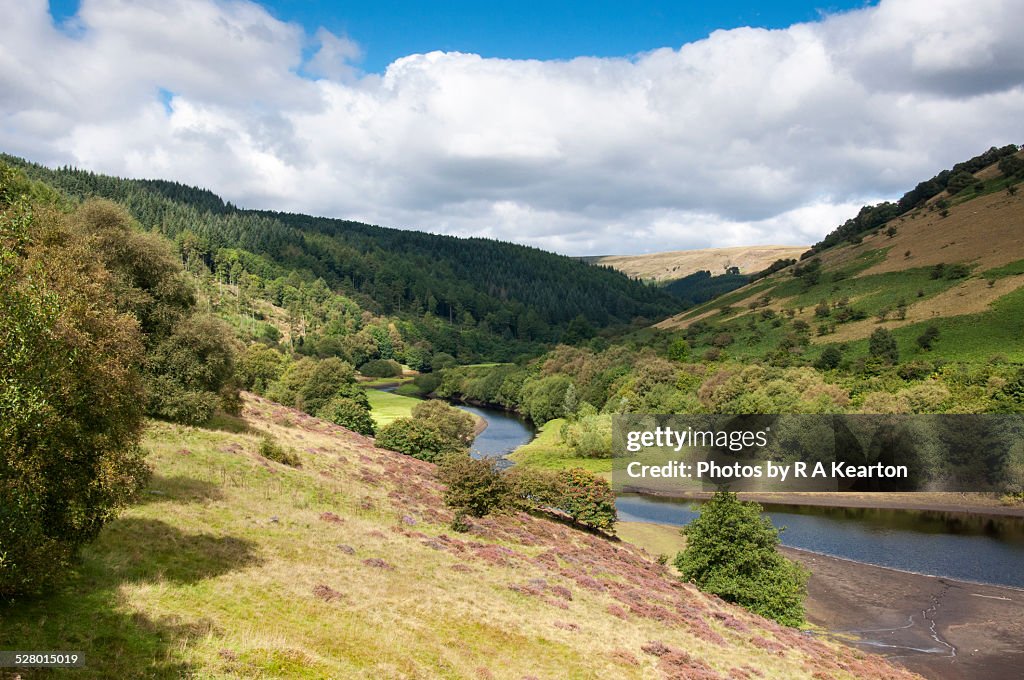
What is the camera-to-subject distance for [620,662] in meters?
30.0

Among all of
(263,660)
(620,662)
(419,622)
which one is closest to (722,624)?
(620,662)

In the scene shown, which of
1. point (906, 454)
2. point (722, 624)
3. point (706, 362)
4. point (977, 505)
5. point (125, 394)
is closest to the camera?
point (125, 394)

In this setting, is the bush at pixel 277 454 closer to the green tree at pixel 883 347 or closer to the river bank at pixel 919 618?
the river bank at pixel 919 618

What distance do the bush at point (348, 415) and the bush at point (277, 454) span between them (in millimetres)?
56339

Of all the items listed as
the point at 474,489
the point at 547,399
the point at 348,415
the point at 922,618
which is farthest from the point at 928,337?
the point at 474,489

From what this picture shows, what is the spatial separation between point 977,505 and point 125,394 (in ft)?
354

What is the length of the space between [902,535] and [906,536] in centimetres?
49

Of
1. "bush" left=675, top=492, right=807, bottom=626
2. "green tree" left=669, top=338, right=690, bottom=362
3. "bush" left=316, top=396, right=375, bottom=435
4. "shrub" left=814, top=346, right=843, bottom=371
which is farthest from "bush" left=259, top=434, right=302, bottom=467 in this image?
"green tree" left=669, top=338, right=690, bottom=362

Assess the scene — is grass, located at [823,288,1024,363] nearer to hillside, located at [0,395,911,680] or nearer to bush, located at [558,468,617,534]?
bush, located at [558,468,617,534]

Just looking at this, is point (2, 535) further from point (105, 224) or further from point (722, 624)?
point (722, 624)

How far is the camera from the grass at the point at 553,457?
11638 centimetres

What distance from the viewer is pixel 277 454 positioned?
5178 cm

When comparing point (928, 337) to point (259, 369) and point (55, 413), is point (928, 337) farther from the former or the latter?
point (55, 413)

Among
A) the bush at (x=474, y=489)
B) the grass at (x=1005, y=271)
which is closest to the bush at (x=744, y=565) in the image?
Answer: the bush at (x=474, y=489)
